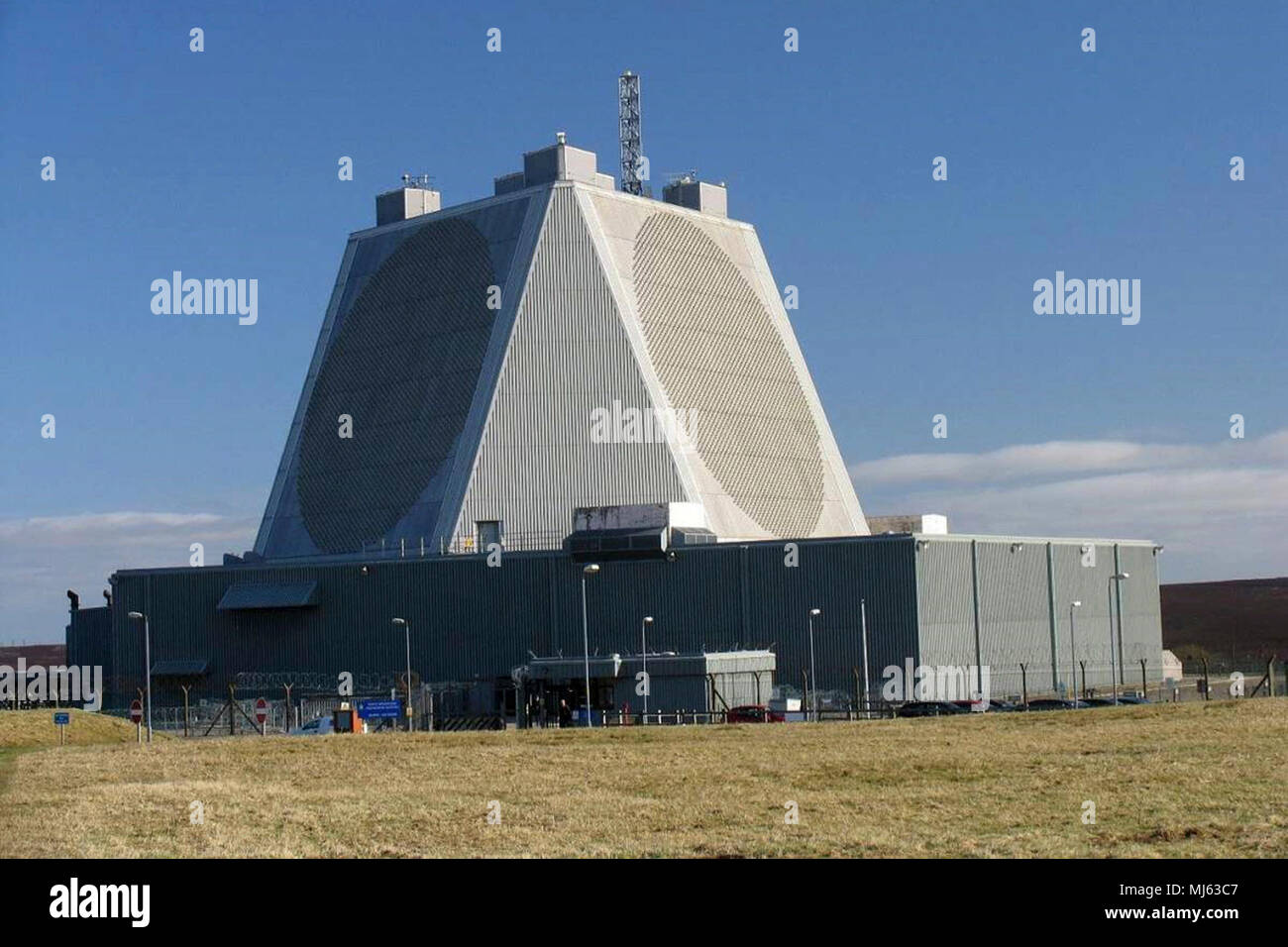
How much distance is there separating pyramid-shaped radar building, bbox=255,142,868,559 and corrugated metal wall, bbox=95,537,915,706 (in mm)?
3691

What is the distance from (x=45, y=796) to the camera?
29.3 metres

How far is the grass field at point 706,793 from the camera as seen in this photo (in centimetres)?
2025

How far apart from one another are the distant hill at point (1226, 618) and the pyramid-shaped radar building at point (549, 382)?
42.8m

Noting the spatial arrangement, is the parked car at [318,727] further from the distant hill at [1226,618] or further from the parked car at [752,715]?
the distant hill at [1226,618]

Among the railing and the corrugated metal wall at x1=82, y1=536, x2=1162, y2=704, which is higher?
the railing

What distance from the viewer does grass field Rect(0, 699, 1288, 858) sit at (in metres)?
20.2

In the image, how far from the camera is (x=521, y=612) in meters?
72.6

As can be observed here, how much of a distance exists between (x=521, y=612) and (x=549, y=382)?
39.3 feet

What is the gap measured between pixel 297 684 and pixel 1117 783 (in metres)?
54.0

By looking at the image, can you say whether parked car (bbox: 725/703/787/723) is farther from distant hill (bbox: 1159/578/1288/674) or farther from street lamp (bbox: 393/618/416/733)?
distant hill (bbox: 1159/578/1288/674)

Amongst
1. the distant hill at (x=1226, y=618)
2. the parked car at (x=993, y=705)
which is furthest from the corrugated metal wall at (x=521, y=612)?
the distant hill at (x=1226, y=618)

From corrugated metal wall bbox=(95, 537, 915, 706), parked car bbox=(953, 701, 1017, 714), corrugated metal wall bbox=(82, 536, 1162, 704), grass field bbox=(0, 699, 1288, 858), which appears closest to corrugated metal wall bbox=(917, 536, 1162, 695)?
corrugated metal wall bbox=(82, 536, 1162, 704)

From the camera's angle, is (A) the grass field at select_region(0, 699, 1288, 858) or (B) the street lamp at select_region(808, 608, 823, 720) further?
(B) the street lamp at select_region(808, 608, 823, 720)

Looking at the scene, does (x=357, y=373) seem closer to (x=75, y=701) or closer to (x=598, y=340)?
(x=598, y=340)
